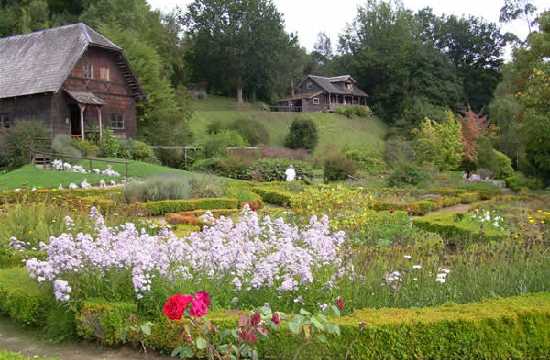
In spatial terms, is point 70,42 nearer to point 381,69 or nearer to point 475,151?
point 475,151

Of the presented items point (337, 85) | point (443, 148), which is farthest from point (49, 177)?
point (337, 85)

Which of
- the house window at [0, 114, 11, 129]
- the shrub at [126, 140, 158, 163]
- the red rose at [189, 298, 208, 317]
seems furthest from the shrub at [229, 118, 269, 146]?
the red rose at [189, 298, 208, 317]

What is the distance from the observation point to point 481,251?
8180 millimetres

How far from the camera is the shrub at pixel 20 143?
25234 mm

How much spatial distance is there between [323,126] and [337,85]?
12093mm

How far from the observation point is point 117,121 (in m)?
32.8

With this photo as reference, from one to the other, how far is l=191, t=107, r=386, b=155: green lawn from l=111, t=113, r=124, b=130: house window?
9846mm

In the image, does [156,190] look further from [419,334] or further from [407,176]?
[419,334]

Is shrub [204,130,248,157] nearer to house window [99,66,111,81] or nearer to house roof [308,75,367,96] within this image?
house window [99,66,111,81]

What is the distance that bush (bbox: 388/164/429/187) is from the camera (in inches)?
890

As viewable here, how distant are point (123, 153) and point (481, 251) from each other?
23.4 metres

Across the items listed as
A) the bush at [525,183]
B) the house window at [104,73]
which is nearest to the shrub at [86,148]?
the house window at [104,73]

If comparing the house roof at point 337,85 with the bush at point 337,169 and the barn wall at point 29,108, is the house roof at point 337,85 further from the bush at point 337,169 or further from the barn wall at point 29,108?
the barn wall at point 29,108

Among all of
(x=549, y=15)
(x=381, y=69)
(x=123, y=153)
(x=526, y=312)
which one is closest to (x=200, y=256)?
(x=526, y=312)
